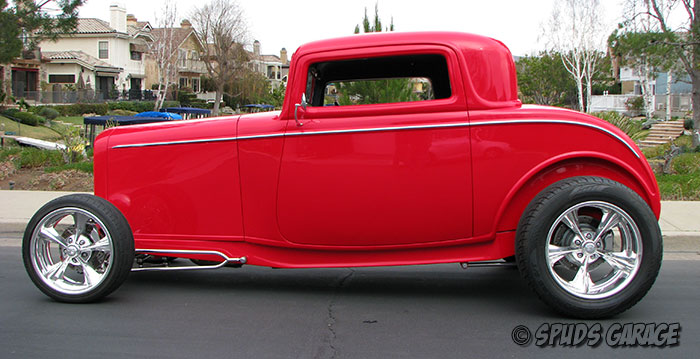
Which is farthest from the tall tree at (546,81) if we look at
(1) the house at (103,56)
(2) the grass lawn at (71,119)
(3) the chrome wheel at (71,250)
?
(3) the chrome wheel at (71,250)

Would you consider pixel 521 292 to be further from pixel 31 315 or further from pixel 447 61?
pixel 31 315

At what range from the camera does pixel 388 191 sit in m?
4.54

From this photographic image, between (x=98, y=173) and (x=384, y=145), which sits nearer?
(x=384, y=145)

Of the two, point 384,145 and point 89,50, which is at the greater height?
point 89,50

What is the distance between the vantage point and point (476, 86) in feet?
15.0

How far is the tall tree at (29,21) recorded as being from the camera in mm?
25828

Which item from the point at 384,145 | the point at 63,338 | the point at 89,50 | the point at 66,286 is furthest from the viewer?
the point at 89,50

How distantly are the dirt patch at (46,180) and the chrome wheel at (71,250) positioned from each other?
6498mm

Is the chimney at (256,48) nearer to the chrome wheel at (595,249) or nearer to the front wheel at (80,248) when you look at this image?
the front wheel at (80,248)

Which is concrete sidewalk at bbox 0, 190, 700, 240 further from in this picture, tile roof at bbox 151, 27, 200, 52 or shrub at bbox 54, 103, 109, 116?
shrub at bbox 54, 103, 109, 116

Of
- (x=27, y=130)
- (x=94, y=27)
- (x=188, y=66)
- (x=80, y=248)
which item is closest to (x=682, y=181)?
(x=80, y=248)

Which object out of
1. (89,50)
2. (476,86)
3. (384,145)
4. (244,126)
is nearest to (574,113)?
(476,86)

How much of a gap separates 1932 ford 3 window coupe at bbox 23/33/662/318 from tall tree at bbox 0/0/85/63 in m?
24.4

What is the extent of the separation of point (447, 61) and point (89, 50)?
62.7 meters
